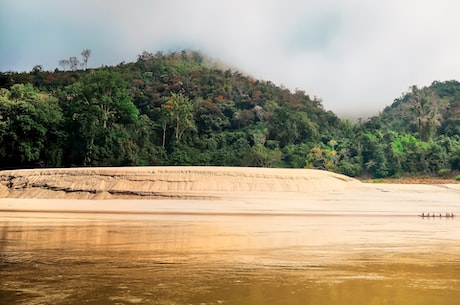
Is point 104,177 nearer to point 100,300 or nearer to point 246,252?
point 246,252

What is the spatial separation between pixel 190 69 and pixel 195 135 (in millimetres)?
23027

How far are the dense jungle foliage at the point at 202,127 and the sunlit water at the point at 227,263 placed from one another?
2146 centimetres

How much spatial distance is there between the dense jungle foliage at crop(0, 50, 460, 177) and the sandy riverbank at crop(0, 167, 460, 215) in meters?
9.80

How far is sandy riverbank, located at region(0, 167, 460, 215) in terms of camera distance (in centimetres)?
1861

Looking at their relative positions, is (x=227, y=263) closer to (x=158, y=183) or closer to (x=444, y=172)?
(x=158, y=183)

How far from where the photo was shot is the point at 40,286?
5.59 m

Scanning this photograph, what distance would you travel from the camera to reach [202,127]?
164 ft

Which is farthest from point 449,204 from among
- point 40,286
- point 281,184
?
point 40,286

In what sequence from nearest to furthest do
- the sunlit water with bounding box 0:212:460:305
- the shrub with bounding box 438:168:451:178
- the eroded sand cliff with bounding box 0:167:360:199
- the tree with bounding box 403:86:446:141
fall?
the sunlit water with bounding box 0:212:460:305, the eroded sand cliff with bounding box 0:167:360:199, the shrub with bounding box 438:168:451:178, the tree with bounding box 403:86:446:141

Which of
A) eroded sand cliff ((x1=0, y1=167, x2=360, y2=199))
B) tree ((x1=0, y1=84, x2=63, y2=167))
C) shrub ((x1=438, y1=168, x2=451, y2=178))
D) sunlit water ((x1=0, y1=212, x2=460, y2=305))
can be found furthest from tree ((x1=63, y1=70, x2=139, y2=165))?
shrub ((x1=438, y1=168, x2=451, y2=178))

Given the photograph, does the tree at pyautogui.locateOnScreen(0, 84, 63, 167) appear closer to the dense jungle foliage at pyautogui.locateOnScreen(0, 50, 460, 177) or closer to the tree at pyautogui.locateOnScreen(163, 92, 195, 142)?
the dense jungle foliage at pyautogui.locateOnScreen(0, 50, 460, 177)

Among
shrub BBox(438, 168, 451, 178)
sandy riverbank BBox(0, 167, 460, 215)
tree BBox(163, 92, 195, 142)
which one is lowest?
sandy riverbank BBox(0, 167, 460, 215)

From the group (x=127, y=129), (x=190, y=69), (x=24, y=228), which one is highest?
(x=190, y=69)

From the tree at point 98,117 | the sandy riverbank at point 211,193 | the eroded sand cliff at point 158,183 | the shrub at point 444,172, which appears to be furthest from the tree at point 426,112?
the tree at point 98,117
